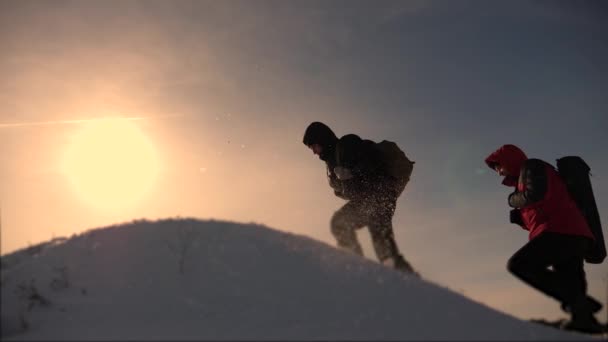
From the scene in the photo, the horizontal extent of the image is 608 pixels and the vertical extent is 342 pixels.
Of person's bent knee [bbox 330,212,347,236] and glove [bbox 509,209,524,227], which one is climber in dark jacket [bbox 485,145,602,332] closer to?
glove [bbox 509,209,524,227]

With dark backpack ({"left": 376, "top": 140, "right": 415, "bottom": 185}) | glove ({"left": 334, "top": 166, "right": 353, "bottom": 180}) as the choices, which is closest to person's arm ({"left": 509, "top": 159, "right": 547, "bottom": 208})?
dark backpack ({"left": 376, "top": 140, "right": 415, "bottom": 185})

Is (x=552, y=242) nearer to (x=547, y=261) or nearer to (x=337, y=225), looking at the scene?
(x=547, y=261)

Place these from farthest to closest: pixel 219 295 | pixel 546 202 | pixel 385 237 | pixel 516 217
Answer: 1. pixel 385 237
2. pixel 516 217
3. pixel 546 202
4. pixel 219 295

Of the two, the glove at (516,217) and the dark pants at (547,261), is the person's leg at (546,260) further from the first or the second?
the glove at (516,217)

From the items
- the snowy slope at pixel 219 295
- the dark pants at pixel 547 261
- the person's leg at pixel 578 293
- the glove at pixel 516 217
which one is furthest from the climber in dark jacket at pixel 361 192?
the person's leg at pixel 578 293

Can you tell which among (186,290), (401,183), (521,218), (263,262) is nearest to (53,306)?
(186,290)

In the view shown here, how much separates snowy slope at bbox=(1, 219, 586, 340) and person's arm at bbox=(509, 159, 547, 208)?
4.84 ft

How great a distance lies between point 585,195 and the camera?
605 cm

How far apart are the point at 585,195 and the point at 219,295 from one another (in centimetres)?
443

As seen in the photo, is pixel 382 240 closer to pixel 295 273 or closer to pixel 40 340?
pixel 295 273

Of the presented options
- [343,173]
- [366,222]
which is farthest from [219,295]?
[343,173]

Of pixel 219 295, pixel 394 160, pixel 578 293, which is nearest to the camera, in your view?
pixel 219 295

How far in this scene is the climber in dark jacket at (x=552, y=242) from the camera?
5.44 m

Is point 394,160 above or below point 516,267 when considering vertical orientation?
above
